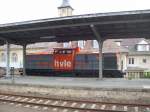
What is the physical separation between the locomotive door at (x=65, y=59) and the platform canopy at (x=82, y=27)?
2.76 m

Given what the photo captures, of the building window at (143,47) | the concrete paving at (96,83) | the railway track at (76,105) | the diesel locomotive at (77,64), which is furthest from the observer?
the building window at (143,47)

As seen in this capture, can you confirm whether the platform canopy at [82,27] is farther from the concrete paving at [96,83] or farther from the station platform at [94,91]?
the station platform at [94,91]

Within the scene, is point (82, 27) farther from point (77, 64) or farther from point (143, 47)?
point (143, 47)

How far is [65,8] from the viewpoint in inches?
2315

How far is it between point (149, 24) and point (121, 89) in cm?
463

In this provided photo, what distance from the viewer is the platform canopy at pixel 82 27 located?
15.1 metres

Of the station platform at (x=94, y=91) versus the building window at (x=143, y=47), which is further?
the building window at (x=143, y=47)

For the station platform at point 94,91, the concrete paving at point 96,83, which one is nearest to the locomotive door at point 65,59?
the concrete paving at point 96,83

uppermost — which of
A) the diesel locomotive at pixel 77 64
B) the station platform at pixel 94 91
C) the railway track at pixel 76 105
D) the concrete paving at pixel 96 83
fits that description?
the diesel locomotive at pixel 77 64

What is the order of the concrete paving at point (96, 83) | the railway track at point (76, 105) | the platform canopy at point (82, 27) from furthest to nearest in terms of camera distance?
1. the concrete paving at point (96, 83)
2. the platform canopy at point (82, 27)
3. the railway track at point (76, 105)

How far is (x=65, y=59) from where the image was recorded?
80.2 feet

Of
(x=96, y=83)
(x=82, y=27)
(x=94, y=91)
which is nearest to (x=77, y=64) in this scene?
(x=96, y=83)

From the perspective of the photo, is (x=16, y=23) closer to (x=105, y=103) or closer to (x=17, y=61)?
(x=105, y=103)

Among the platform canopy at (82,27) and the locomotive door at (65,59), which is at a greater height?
the platform canopy at (82,27)
